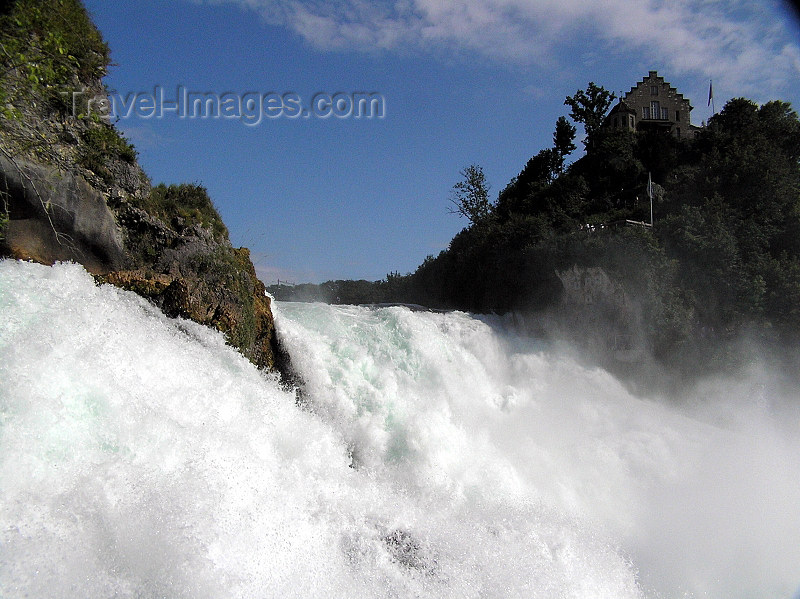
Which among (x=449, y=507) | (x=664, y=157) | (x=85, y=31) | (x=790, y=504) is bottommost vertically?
(x=790, y=504)

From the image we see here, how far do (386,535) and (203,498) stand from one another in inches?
108

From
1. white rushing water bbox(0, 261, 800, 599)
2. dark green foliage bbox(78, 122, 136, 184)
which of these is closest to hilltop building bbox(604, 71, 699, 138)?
white rushing water bbox(0, 261, 800, 599)

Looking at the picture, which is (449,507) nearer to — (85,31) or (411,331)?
(411,331)

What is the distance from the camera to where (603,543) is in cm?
951

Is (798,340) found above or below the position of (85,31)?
below

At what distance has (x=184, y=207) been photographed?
10.8 metres

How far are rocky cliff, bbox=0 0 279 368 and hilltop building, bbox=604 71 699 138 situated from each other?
33.5m

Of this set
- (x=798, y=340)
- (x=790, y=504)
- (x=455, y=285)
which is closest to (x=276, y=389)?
(x=790, y=504)

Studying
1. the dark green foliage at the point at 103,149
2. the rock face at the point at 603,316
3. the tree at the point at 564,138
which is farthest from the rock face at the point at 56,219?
the tree at the point at 564,138

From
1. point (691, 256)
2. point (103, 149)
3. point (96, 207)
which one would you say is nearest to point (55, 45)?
point (103, 149)

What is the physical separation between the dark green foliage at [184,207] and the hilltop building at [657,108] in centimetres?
3274

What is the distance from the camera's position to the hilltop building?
37.0 meters

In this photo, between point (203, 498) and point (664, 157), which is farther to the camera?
point (664, 157)

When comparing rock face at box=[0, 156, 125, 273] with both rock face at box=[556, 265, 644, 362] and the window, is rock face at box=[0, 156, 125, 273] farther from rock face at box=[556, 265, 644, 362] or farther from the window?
the window
